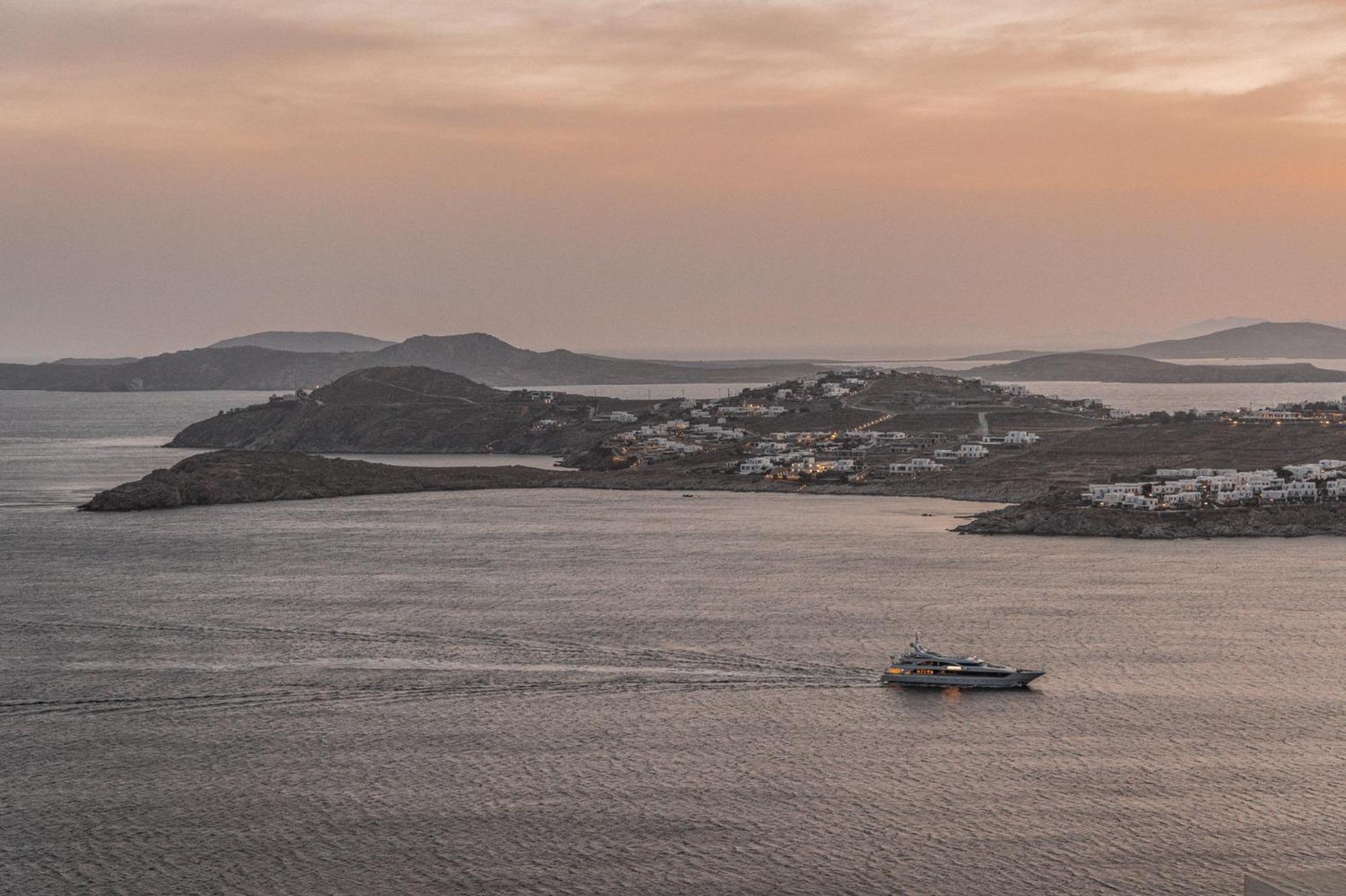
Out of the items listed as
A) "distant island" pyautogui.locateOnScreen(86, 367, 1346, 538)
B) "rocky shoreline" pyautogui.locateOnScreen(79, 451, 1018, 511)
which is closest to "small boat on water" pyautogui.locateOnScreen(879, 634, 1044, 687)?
"distant island" pyautogui.locateOnScreen(86, 367, 1346, 538)

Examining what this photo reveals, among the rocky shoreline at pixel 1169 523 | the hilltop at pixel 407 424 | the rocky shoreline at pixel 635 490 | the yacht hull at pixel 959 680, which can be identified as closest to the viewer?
the yacht hull at pixel 959 680

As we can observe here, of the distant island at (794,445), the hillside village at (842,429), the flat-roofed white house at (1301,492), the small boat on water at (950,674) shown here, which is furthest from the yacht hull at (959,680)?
→ the hillside village at (842,429)

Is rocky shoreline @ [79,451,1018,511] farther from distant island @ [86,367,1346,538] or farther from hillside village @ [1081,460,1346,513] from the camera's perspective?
hillside village @ [1081,460,1346,513]

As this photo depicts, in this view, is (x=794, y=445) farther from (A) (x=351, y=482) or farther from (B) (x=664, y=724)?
(B) (x=664, y=724)

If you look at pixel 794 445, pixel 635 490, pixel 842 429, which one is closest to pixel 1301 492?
pixel 635 490

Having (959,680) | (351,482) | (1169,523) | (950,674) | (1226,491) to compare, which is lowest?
(959,680)

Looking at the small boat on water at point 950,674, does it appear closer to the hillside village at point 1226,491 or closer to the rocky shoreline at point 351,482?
the hillside village at point 1226,491
